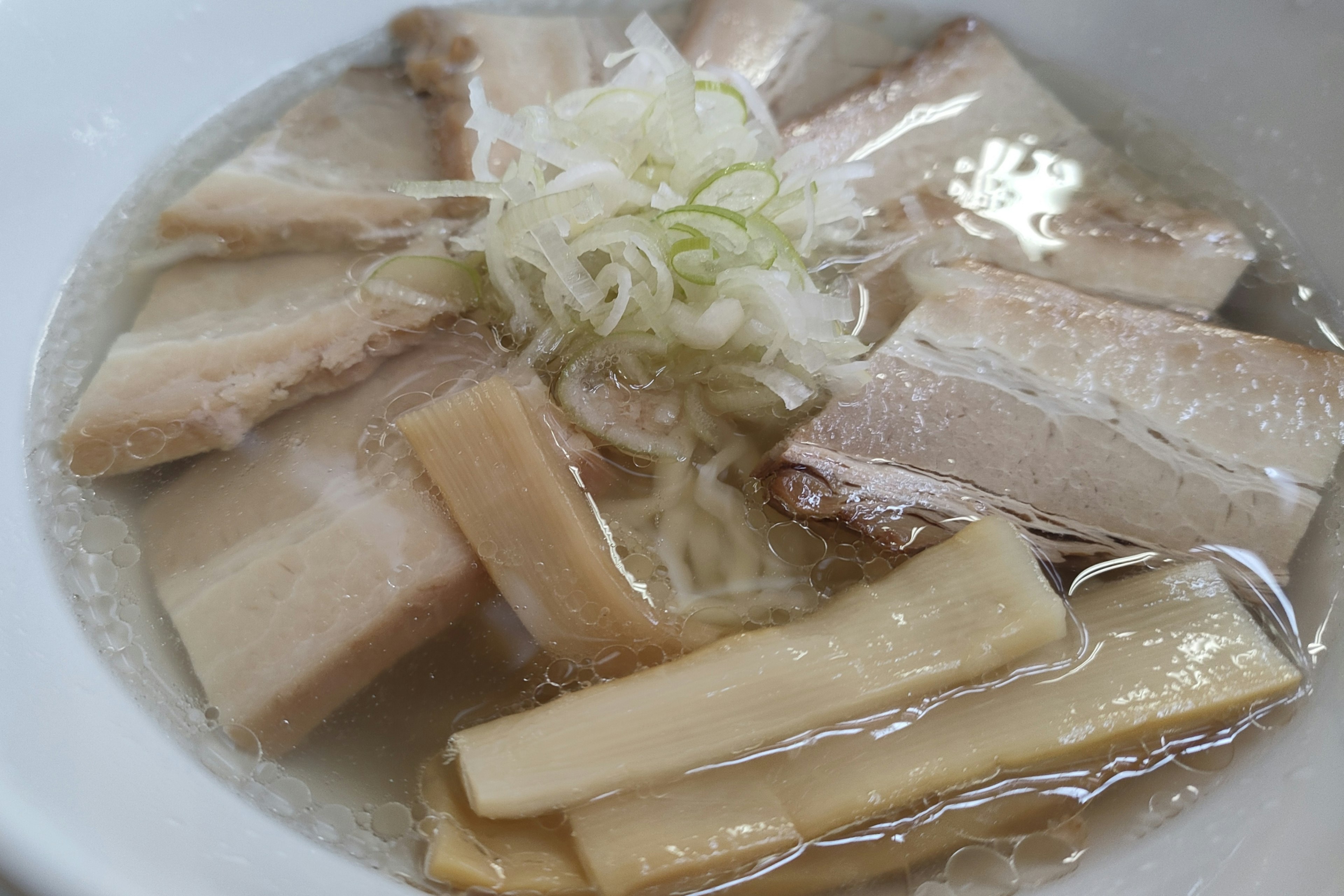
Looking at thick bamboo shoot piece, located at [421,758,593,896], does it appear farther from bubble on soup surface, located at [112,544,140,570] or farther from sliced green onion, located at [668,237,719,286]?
sliced green onion, located at [668,237,719,286]

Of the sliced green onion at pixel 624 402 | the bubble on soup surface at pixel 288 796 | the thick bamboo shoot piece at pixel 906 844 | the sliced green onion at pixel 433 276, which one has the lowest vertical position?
the thick bamboo shoot piece at pixel 906 844

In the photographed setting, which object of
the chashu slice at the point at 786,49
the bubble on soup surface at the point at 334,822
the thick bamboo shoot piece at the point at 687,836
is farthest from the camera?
the chashu slice at the point at 786,49

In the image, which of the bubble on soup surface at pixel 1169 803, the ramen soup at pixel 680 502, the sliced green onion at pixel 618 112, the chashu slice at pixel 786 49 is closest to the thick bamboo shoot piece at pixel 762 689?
the ramen soup at pixel 680 502

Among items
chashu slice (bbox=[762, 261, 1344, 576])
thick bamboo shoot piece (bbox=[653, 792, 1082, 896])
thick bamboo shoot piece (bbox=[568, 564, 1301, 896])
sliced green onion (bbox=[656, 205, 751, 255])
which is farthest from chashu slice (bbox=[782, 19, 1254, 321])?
thick bamboo shoot piece (bbox=[653, 792, 1082, 896])

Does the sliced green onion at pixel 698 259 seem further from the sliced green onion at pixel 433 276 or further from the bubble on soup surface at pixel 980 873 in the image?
the bubble on soup surface at pixel 980 873

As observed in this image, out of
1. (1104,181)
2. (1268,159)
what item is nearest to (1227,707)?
(1104,181)

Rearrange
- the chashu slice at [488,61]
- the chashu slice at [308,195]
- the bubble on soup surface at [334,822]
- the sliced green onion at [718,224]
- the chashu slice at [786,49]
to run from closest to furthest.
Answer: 1. the bubble on soup surface at [334,822]
2. the sliced green onion at [718,224]
3. the chashu slice at [308,195]
4. the chashu slice at [488,61]
5. the chashu slice at [786,49]

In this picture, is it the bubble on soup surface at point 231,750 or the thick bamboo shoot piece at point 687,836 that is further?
the bubble on soup surface at point 231,750
